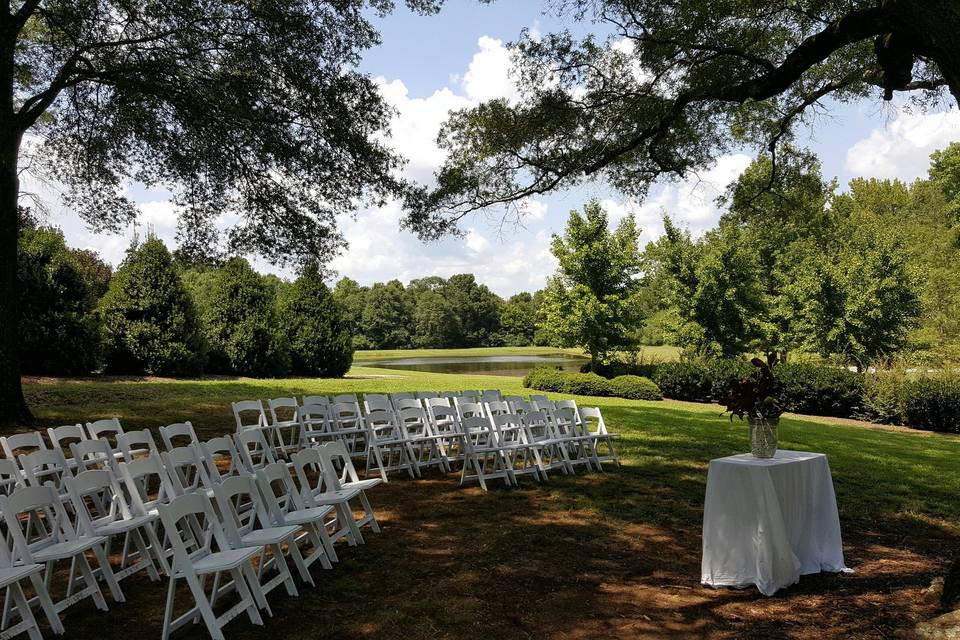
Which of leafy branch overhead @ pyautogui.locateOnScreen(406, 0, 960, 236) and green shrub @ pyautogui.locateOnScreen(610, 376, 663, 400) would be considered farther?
green shrub @ pyautogui.locateOnScreen(610, 376, 663, 400)

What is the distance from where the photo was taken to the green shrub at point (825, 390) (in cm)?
1764

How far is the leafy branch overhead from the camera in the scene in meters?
8.88

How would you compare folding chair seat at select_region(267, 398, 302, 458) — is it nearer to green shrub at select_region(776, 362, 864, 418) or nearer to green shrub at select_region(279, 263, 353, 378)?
green shrub at select_region(279, 263, 353, 378)

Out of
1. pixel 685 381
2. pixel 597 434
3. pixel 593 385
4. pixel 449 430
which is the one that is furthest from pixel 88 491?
pixel 685 381

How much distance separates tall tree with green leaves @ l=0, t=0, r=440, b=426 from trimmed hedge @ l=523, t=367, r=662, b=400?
11.3 metres

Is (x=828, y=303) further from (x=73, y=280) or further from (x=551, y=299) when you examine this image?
(x=73, y=280)

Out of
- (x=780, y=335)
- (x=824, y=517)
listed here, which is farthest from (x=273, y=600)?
(x=780, y=335)

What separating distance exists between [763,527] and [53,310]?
49.0 feet

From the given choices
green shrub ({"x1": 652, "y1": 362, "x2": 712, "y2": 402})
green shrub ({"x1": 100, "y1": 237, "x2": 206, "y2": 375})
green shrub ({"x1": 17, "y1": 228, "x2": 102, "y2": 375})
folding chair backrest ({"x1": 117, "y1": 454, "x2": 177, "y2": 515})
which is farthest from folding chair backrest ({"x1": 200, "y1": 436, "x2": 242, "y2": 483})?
green shrub ({"x1": 652, "y1": 362, "x2": 712, "y2": 402})

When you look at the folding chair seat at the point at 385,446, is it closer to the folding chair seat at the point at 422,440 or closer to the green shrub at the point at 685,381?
the folding chair seat at the point at 422,440

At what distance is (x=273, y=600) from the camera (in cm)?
440

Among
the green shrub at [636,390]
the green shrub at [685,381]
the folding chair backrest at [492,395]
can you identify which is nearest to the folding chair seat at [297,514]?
the folding chair backrest at [492,395]

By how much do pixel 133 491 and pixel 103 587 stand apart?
2.62 ft

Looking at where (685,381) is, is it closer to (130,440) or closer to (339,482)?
(339,482)
